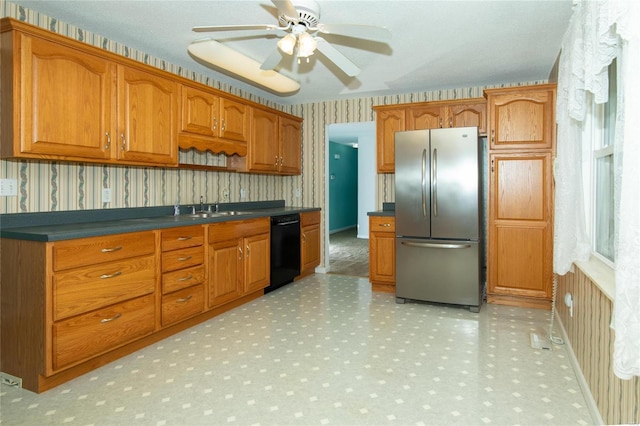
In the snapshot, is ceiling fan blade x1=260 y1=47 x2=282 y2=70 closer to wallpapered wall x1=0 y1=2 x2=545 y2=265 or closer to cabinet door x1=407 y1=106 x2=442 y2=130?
wallpapered wall x1=0 y1=2 x2=545 y2=265

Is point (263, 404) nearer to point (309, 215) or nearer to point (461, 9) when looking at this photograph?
point (461, 9)

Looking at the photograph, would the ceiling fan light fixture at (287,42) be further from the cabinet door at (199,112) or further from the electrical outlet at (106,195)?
the electrical outlet at (106,195)

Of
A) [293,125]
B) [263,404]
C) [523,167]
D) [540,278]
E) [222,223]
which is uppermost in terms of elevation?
[293,125]

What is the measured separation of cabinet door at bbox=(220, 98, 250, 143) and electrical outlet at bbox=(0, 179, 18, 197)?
179cm

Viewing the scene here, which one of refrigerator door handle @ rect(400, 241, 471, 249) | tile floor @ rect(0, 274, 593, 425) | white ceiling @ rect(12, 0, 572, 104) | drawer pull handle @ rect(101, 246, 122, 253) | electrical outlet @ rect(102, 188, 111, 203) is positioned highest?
white ceiling @ rect(12, 0, 572, 104)

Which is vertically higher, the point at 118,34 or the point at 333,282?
the point at 118,34

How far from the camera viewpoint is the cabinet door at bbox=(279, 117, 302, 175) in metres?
5.00

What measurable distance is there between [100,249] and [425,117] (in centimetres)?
345

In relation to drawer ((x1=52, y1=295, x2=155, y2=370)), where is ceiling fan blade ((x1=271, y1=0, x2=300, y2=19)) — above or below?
above

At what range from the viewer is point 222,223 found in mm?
3539

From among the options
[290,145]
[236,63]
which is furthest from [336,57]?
[290,145]

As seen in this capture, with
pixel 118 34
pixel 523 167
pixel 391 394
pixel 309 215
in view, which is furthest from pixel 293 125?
pixel 391 394

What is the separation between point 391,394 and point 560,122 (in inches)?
81.0

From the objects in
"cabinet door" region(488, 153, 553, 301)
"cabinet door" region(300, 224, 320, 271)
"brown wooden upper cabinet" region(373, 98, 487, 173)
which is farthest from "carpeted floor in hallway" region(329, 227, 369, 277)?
"cabinet door" region(488, 153, 553, 301)
